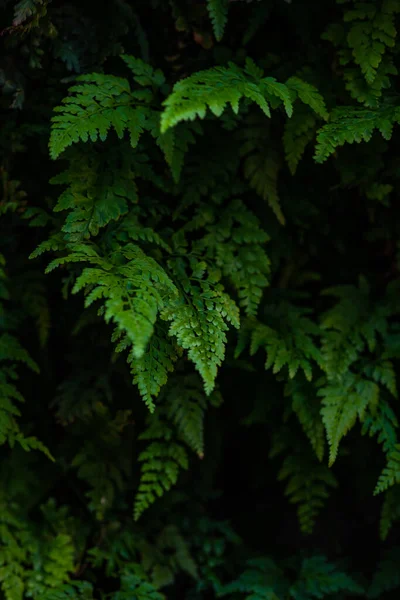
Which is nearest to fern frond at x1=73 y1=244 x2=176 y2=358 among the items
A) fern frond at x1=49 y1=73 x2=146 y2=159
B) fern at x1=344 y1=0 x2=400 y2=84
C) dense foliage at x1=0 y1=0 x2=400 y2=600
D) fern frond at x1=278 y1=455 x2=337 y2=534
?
dense foliage at x1=0 y1=0 x2=400 y2=600

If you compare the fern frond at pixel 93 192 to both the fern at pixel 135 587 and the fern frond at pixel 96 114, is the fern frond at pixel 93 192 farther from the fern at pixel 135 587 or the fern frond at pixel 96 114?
the fern at pixel 135 587

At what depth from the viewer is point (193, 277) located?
243cm

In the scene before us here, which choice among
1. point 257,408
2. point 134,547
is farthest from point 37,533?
point 257,408

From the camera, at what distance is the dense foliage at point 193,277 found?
2334mm

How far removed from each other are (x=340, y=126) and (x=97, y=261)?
1142 mm

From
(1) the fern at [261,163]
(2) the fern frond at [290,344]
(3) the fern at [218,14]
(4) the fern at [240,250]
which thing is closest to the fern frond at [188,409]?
(2) the fern frond at [290,344]

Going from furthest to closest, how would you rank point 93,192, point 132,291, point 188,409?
point 188,409 < point 93,192 < point 132,291

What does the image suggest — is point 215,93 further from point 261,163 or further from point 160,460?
point 160,460

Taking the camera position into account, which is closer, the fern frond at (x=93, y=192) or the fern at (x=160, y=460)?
the fern frond at (x=93, y=192)

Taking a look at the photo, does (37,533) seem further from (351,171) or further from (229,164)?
(351,171)

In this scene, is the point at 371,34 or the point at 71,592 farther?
the point at 71,592

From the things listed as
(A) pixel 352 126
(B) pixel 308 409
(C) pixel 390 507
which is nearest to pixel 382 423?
(B) pixel 308 409

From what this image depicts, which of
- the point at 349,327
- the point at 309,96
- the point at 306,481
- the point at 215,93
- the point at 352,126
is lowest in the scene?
the point at 306,481

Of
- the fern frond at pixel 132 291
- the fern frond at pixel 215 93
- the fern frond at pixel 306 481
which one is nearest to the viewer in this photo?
the fern frond at pixel 132 291
